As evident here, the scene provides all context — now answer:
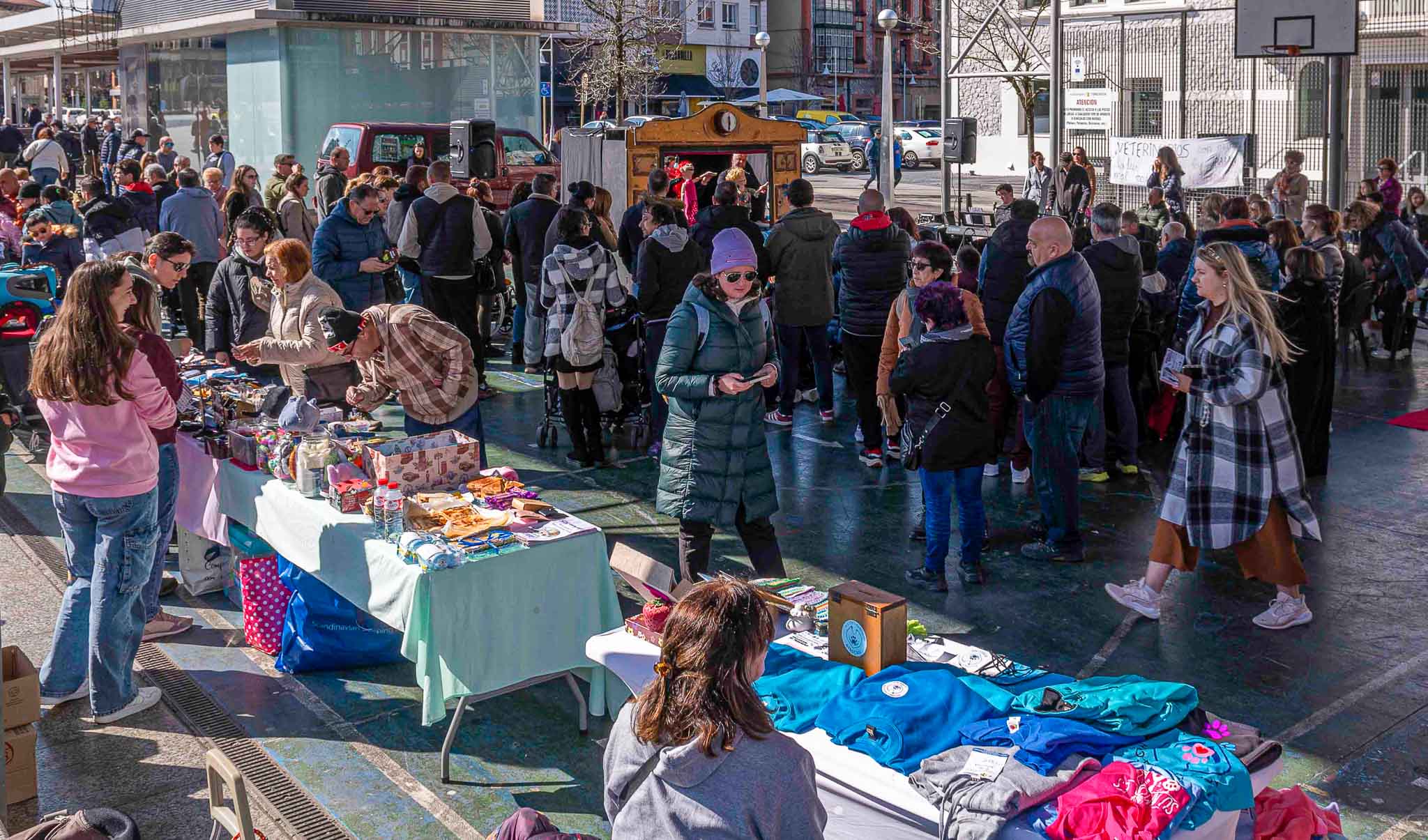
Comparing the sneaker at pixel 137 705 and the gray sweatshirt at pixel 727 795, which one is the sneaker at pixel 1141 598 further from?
the sneaker at pixel 137 705

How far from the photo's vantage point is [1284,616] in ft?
19.8

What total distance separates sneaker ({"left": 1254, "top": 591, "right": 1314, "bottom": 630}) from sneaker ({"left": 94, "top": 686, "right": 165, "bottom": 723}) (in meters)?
4.60

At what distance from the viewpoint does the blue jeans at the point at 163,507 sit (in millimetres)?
5543

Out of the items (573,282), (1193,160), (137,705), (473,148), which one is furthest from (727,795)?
(1193,160)

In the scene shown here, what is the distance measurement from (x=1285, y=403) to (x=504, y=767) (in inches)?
136

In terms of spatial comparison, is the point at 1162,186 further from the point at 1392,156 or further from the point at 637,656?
the point at 637,656

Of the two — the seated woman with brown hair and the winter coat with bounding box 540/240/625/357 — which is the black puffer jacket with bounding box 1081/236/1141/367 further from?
the seated woman with brown hair

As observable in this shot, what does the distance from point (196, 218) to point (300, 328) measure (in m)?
5.63

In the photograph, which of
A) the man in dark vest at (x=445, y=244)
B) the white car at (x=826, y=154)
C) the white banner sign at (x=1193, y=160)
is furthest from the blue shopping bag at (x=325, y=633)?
the white car at (x=826, y=154)

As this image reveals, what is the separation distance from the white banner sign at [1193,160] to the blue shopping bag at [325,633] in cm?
1808

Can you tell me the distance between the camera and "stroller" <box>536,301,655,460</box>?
9117 mm

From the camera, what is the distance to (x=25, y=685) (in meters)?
4.72

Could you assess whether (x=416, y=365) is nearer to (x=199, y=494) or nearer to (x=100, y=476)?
(x=199, y=494)

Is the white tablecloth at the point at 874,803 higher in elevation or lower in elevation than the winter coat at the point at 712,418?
lower
